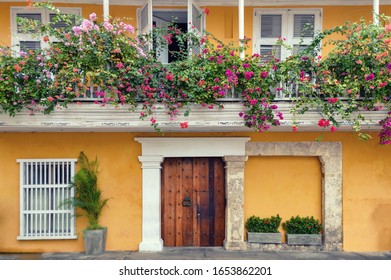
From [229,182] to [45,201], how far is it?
404 cm

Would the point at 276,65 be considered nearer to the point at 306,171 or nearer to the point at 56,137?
the point at 306,171

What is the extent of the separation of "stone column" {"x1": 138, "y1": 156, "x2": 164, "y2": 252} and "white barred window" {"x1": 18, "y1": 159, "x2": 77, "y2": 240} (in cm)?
154

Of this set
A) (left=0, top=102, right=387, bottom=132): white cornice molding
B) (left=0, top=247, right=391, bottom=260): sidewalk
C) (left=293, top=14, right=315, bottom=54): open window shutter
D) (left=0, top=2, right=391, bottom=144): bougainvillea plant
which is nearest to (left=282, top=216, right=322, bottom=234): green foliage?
(left=0, top=247, right=391, bottom=260): sidewalk

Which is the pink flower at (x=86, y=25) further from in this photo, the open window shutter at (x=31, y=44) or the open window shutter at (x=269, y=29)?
the open window shutter at (x=269, y=29)

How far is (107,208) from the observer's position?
30.0 ft

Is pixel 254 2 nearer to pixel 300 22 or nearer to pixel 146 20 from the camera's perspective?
pixel 300 22

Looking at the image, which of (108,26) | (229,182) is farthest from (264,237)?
(108,26)

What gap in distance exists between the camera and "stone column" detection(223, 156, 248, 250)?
9141mm

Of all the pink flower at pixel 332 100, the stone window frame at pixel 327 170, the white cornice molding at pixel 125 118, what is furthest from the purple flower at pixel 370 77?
the stone window frame at pixel 327 170

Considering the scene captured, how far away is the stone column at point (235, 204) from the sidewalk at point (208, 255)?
0.25 m

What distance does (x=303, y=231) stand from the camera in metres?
9.18

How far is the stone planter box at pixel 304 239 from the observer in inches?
359

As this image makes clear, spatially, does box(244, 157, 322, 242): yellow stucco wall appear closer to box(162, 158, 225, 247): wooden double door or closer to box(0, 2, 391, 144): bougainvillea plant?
box(162, 158, 225, 247): wooden double door

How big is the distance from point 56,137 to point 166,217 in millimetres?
3016
